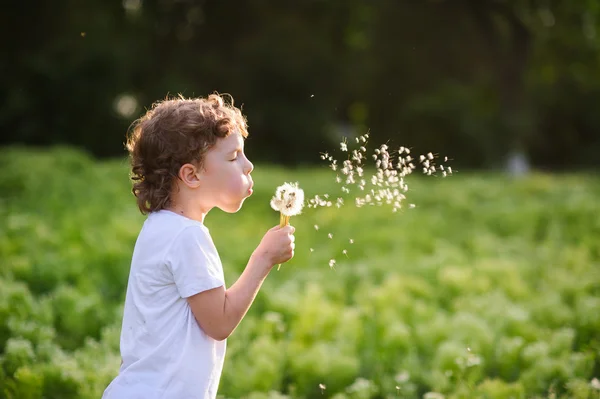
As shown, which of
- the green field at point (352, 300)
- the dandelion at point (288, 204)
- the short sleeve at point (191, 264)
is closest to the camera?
the short sleeve at point (191, 264)

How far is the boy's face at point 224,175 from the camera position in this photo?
2.12 m

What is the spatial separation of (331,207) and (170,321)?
26.8 ft

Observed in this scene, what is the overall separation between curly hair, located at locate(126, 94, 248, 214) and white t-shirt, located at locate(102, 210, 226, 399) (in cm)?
11

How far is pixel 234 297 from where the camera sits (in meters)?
2.02

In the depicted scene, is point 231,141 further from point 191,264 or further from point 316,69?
point 316,69

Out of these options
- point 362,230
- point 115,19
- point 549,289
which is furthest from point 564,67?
point 549,289

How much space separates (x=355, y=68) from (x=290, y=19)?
3.28m

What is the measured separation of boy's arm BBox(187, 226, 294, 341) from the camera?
1982 mm

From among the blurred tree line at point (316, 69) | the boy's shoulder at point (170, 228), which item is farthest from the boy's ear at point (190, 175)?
the blurred tree line at point (316, 69)

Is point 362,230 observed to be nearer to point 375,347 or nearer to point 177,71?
point 375,347

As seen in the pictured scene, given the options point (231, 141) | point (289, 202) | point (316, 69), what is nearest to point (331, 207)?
point (289, 202)

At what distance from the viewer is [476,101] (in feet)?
81.0

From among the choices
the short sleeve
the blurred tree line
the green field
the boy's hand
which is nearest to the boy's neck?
the short sleeve

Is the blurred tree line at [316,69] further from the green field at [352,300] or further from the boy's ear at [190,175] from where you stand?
the boy's ear at [190,175]
